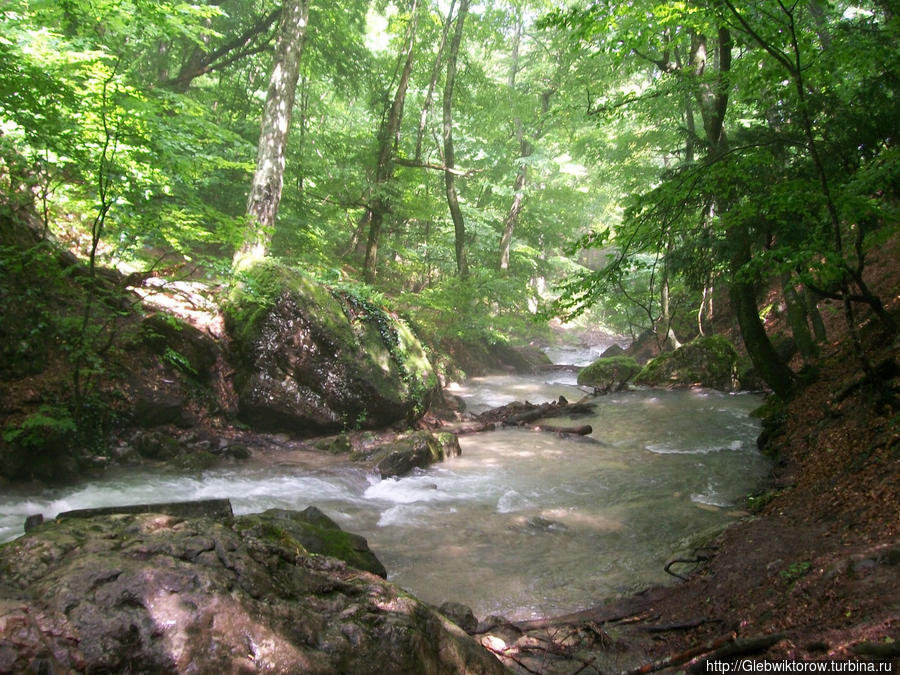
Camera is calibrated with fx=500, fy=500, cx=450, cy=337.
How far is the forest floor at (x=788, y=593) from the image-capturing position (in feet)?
8.97

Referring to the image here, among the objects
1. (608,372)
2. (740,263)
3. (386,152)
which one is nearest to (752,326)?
(740,263)

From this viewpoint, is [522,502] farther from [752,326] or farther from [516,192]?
[516,192]

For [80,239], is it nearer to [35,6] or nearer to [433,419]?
[35,6]

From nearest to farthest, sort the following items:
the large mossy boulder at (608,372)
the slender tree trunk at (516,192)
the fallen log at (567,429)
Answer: the fallen log at (567,429) < the large mossy boulder at (608,372) < the slender tree trunk at (516,192)

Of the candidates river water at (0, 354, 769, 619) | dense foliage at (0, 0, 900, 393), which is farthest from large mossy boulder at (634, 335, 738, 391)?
river water at (0, 354, 769, 619)

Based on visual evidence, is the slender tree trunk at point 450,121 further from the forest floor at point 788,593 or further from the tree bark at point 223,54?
the forest floor at point 788,593

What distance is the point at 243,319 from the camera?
9.97 metres

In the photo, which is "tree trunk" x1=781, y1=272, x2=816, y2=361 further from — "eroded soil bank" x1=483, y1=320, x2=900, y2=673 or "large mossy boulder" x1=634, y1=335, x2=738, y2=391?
"large mossy boulder" x1=634, y1=335, x2=738, y2=391

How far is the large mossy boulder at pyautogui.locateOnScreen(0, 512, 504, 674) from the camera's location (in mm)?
1940

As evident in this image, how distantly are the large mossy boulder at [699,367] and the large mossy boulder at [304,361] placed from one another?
8894 millimetres

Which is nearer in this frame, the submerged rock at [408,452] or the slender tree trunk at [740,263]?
the slender tree trunk at [740,263]

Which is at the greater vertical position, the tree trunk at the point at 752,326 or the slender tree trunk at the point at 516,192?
the slender tree trunk at the point at 516,192

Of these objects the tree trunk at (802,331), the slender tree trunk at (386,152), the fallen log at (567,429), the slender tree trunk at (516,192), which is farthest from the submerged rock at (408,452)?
the slender tree trunk at (516,192)

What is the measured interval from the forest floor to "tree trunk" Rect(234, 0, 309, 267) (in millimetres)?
9413
